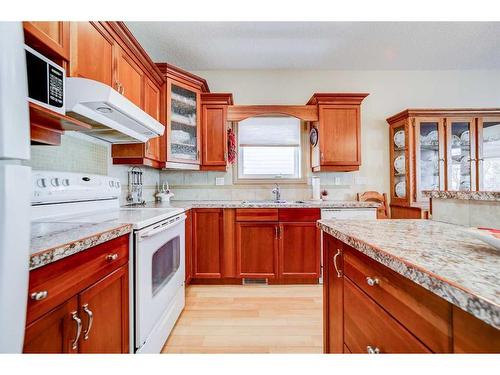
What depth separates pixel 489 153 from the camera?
2.99 meters

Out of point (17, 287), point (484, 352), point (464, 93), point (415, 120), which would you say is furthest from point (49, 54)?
point (464, 93)

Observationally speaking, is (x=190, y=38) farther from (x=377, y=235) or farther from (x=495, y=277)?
(x=495, y=277)

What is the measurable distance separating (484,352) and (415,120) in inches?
124

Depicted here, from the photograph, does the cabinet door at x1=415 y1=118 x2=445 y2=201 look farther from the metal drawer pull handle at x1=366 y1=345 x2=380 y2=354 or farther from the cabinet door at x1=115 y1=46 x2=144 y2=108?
the cabinet door at x1=115 y1=46 x2=144 y2=108

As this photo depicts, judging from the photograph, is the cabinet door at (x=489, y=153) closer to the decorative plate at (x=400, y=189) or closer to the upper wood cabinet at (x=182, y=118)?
the decorative plate at (x=400, y=189)

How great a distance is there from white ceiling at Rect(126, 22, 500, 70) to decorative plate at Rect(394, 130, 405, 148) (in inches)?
36.4

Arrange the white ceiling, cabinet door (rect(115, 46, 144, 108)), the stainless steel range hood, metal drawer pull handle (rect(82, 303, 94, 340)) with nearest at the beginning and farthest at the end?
metal drawer pull handle (rect(82, 303, 94, 340)), the stainless steel range hood, cabinet door (rect(115, 46, 144, 108)), the white ceiling

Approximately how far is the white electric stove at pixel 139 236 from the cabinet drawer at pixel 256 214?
742 mm

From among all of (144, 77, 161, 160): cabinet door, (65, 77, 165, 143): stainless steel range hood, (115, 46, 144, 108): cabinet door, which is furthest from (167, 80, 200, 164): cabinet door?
(65, 77, 165, 143): stainless steel range hood

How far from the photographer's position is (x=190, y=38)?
2.56 metres

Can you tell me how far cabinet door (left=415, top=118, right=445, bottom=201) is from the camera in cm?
290

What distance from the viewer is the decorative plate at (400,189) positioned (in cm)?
303

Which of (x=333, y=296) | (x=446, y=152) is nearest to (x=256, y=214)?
(x=333, y=296)
